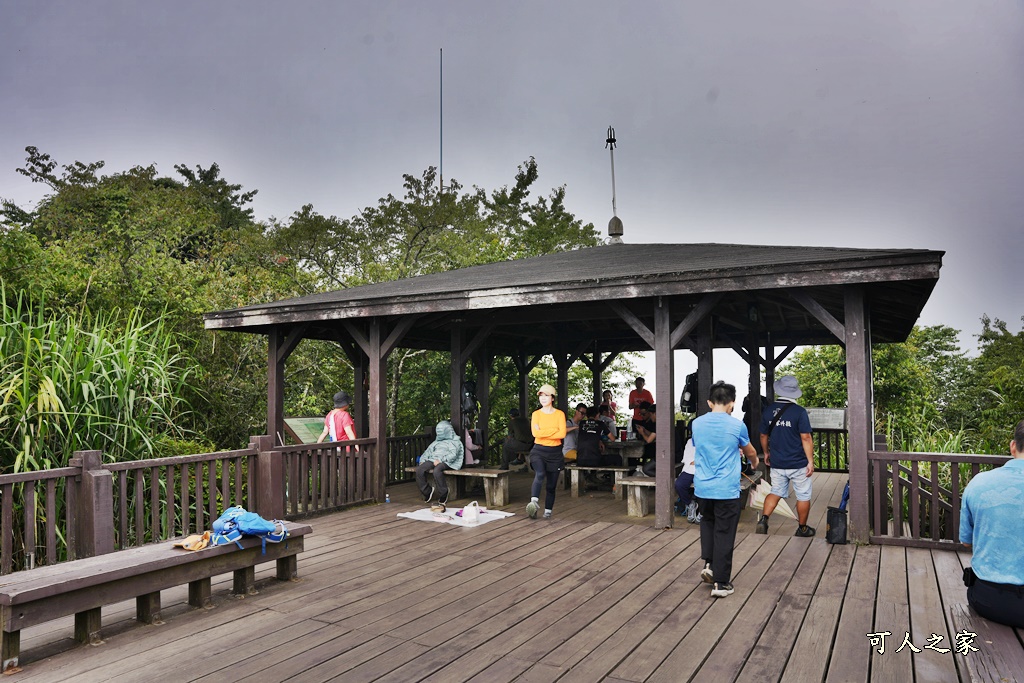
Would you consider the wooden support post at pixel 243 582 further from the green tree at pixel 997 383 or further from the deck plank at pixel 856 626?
the green tree at pixel 997 383

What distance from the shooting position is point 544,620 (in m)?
3.92

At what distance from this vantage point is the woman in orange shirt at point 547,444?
6836mm

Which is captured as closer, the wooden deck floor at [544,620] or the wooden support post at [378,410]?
the wooden deck floor at [544,620]

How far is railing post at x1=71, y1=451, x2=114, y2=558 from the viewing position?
4.73 meters

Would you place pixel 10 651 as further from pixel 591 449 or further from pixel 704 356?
pixel 704 356

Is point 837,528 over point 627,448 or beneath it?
beneath

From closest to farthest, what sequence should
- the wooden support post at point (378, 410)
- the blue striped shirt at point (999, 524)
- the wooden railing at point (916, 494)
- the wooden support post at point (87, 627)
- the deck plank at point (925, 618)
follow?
the deck plank at point (925, 618) < the blue striped shirt at point (999, 524) < the wooden support post at point (87, 627) < the wooden railing at point (916, 494) < the wooden support post at point (378, 410)

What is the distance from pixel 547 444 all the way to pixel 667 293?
1.96 metres

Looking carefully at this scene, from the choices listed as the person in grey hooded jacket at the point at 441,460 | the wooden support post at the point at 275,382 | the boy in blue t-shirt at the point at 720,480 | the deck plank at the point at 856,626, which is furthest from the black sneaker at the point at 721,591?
the wooden support post at the point at 275,382

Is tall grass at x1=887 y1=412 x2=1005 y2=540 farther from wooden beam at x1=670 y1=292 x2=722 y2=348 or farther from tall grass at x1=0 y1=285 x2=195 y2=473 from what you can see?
tall grass at x1=0 y1=285 x2=195 y2=473

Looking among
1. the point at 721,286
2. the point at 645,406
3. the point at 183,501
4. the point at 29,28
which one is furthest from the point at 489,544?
the point at 29,28

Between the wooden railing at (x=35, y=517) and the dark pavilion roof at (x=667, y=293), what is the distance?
3.44m

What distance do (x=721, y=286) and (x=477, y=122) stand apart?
110ft

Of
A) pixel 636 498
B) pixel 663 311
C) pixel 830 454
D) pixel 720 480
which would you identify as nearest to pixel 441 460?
pixel 636 498
